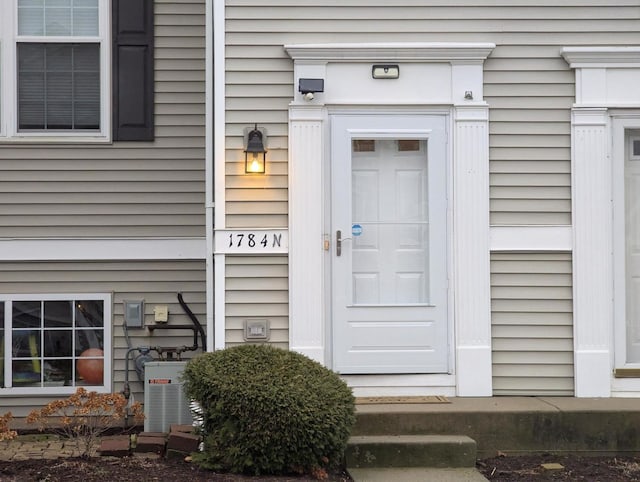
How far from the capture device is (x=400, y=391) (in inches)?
258

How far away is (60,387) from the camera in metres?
7.62

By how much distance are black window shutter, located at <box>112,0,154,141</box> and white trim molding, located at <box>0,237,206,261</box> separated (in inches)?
35.6

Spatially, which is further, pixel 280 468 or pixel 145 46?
pixel 145 46

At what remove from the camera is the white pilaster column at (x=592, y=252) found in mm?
6547

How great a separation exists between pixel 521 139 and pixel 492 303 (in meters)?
1.25

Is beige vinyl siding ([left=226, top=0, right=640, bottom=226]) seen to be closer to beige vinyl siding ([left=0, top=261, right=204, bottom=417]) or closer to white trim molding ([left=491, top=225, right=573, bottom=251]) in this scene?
white trim molding ([left=491, top=225, right=573, bottom=251])

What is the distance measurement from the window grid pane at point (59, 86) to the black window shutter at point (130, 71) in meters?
0.20

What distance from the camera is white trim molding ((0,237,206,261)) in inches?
297

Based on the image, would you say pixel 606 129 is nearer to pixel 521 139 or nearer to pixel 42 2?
pixel 521 139

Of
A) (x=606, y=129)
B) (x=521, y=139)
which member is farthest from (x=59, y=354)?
(x=606, y=129)

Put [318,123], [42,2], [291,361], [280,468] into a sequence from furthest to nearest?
1. [42,2]
2. [318,123]
3. [291,361]
4. [280,468]

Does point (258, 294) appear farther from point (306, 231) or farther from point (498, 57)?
point (498, 57)

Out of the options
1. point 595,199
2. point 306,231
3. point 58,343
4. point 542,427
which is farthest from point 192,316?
point 595,199

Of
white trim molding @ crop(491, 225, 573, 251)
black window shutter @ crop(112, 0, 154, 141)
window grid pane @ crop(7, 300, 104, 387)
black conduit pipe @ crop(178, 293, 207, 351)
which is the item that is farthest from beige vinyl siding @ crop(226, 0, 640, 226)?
window grid pane @ crop(7, 300, 104, 387)
